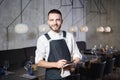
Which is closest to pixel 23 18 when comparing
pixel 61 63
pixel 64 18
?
pixel 64 18

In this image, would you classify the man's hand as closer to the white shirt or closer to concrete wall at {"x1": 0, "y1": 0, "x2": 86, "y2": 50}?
the white shirt

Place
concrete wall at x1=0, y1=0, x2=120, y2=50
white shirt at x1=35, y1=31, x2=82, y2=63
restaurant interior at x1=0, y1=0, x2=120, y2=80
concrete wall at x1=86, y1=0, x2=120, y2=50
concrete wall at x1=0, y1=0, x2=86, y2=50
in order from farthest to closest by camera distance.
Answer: concrete wall at x1=86, y1=0, x2=120, y2=50, concrete wall at x1=0, y1=0, x2=120, y2=50, concrete wall at x1=0, y1=0, x2=86, y2=50, restaurant interior at x1=0, y1=0, x2=120, y2=80, white shirt at x1=35, y1=31, x2=82, y2=63

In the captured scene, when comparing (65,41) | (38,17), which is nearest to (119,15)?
(38,17)

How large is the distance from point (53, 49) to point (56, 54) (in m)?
0.05

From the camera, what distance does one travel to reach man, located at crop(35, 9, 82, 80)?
1.71m

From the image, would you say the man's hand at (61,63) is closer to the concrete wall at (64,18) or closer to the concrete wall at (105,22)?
the concrete wall at (64,18)

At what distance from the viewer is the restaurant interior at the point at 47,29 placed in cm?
424

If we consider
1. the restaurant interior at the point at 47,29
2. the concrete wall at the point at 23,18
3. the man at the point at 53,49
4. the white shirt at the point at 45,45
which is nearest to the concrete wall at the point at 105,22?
the restaurant interior at the point at 47,29

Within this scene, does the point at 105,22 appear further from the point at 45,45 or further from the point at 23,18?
the point at 45,45

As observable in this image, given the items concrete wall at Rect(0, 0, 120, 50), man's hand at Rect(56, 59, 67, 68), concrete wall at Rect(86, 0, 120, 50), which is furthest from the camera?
concrete wall at Rect(86, 0, 120, 50)

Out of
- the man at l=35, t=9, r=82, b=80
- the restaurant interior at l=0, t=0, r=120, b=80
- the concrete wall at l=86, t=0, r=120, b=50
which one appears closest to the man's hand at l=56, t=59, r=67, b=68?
the man at l=35, t=9, r=82, b=80

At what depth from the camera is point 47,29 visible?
5.26m

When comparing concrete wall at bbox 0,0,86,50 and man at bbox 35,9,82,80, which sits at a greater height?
concrete wall at bbox 0,0,86,50

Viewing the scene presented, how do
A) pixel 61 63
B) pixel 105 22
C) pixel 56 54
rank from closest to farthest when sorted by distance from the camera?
pixel 61 63
pixel 56 54
pixel 105 22
